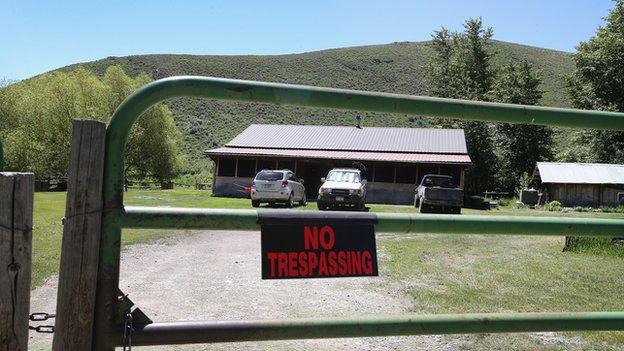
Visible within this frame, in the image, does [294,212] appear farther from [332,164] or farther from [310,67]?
[310,67]

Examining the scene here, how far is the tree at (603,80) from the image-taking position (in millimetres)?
47209

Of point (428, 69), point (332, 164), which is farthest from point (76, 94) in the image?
point (428, 69)

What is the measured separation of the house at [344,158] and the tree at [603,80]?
641 inches

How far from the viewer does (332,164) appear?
36.6 metres

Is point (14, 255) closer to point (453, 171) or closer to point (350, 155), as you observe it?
point (350, 155)

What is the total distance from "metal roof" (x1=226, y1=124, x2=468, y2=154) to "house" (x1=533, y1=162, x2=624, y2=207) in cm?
763

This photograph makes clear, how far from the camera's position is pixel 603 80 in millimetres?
49875

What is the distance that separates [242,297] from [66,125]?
55.3m

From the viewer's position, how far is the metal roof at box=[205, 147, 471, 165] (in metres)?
35.3

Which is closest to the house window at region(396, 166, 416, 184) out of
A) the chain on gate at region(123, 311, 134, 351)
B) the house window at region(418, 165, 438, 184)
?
the house window at region(418, 165, 438, 184)

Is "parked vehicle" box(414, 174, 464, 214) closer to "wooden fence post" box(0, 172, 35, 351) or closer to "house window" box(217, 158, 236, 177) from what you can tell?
"house window" box(217, 158, 236, 177)

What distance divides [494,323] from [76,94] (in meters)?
60.3

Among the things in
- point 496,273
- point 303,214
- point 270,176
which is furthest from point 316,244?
point 270,176

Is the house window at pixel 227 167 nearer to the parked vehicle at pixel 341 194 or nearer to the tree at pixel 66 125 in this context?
the parked vehicle at pixel 341 194
